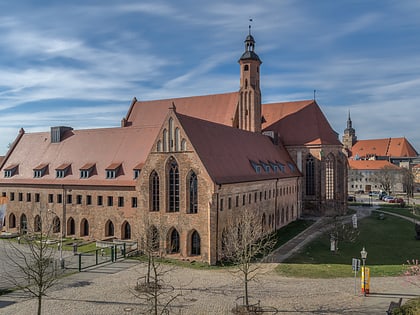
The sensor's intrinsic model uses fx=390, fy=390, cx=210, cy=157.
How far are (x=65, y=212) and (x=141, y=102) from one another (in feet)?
87.4

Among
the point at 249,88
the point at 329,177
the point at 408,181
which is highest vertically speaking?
the point at 249,88

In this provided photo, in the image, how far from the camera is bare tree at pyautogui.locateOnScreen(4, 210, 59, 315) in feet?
71.7

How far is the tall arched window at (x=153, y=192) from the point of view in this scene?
131 ft

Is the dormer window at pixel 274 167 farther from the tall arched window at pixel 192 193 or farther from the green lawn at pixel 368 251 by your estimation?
the tall arched window at pixel 192 193

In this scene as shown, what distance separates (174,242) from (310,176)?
3821cm

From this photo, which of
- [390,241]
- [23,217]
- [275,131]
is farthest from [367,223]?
[23,217]

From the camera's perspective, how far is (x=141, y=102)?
69000mm

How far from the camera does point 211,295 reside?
26969 mm

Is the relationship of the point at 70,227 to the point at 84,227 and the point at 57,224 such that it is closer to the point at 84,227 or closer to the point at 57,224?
the point at 57,224

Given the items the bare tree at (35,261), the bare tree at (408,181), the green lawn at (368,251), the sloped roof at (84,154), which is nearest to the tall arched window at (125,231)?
the sloped roof at (84,154)

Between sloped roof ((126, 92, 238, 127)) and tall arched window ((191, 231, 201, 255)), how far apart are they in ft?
89.4

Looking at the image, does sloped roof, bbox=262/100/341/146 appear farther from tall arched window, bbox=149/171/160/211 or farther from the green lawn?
tall arched window, bbox=149/171/160/211

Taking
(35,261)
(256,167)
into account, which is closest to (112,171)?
(256,167)

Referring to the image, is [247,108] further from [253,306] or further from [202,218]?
[253,306]
